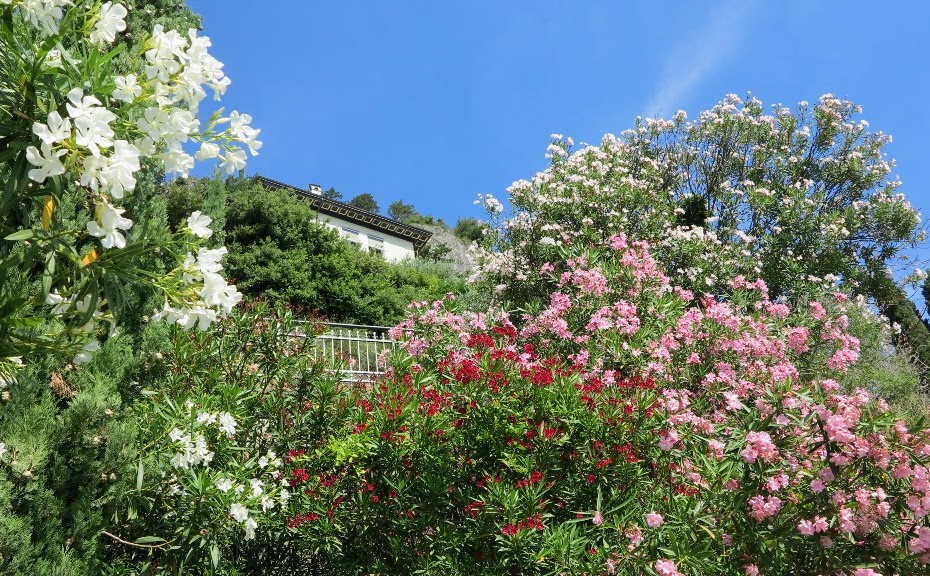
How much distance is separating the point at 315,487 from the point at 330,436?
1.31ft

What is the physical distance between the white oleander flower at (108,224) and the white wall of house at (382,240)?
1179 inches

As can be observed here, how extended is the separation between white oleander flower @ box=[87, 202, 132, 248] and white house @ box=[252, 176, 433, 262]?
96.3 ft

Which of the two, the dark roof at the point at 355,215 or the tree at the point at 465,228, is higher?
the tree at the point at 465,228

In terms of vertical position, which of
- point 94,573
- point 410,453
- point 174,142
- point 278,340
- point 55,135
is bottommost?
point 94,573

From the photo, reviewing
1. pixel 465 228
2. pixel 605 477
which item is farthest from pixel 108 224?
pixel 465 228

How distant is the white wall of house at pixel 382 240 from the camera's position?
1276 inches

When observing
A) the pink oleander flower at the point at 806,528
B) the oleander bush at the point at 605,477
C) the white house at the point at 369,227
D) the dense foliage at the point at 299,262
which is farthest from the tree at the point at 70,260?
the white house at the point at 369,227

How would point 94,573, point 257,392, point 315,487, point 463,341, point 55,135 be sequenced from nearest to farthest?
point 55,135, point 94,573, point 315,487, point 257,392, point 463,341

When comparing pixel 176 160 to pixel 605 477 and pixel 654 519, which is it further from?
pixel 605 477

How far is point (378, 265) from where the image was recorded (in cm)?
2358

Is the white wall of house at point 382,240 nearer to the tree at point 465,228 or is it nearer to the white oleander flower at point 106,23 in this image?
the tree at point 465,228

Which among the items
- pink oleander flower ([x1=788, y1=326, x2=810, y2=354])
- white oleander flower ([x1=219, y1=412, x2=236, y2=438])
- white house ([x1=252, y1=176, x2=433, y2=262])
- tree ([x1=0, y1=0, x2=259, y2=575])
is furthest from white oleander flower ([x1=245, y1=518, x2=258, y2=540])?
white house ([x1=252, y1=176, x2=433, y2=262])

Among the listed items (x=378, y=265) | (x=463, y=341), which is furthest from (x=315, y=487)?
(x=378, y=265)

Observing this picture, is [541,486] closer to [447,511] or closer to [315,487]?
[447,511]
